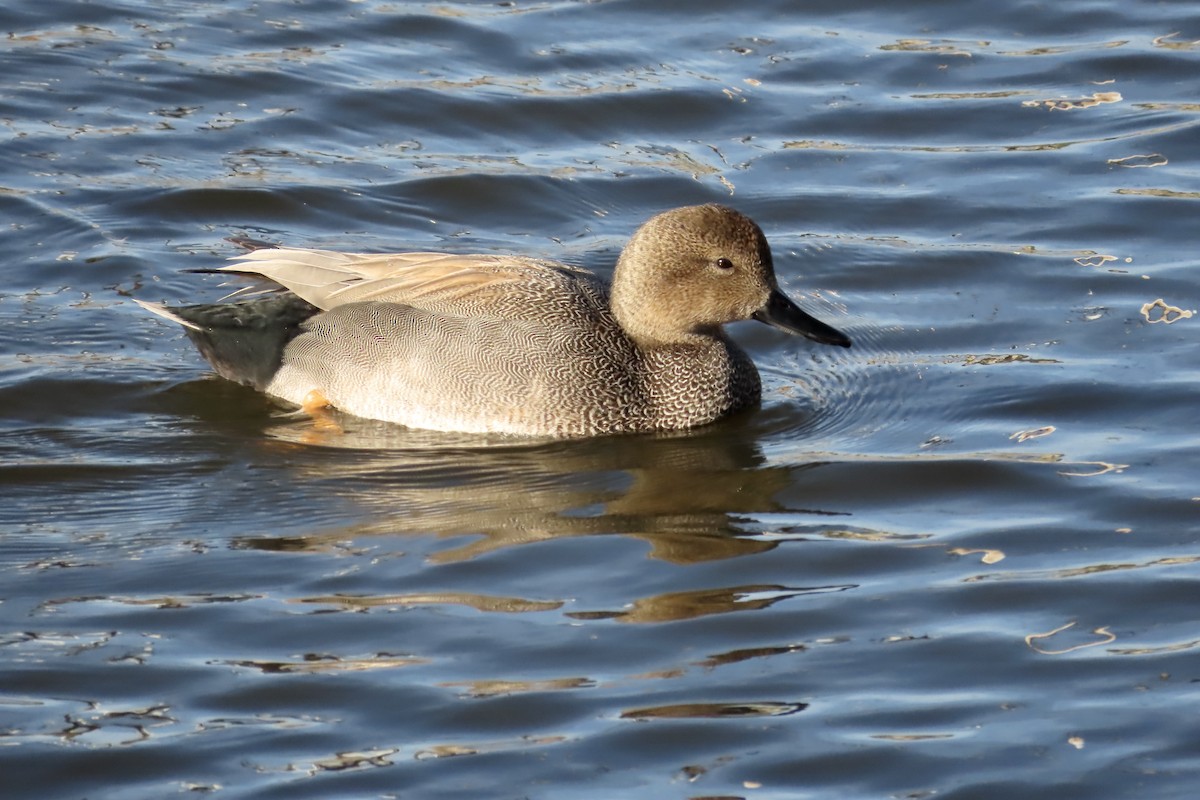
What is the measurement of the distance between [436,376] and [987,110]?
5.02 meters

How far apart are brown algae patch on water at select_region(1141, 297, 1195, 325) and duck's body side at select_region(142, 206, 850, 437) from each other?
1790 mm

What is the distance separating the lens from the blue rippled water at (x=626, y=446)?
556cm

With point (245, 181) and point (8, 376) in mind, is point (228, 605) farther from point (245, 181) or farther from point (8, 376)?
point (245, 181)

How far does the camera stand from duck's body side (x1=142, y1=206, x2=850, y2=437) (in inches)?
322

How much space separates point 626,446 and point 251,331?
1813 millimetres

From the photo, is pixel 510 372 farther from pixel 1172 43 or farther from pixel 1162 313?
pixel 1172 43

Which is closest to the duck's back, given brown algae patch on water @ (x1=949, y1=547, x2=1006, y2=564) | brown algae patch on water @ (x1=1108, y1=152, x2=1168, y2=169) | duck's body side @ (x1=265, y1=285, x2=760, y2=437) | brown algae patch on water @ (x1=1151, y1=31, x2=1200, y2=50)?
duck's body side @ (x1=265, y1=285, x2=760, y2=437)

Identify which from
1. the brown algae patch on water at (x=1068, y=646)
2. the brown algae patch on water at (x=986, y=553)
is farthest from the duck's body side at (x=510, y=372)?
the brown algae patch on water at (x=1068, y=646)

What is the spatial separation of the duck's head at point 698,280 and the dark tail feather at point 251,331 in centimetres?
144

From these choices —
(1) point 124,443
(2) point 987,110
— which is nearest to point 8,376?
(1) point 124,443

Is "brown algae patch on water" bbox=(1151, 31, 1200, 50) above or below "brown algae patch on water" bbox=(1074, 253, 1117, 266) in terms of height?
above

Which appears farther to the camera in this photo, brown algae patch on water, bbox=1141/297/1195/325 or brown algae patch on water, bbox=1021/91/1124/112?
brown algae patch on water, bbox=1021/91/1124/112

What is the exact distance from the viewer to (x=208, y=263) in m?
9.85

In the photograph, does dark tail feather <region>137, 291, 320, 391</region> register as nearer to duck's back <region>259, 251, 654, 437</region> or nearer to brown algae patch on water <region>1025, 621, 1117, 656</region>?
duck's back <region>259, 251, 654, 437</region>
